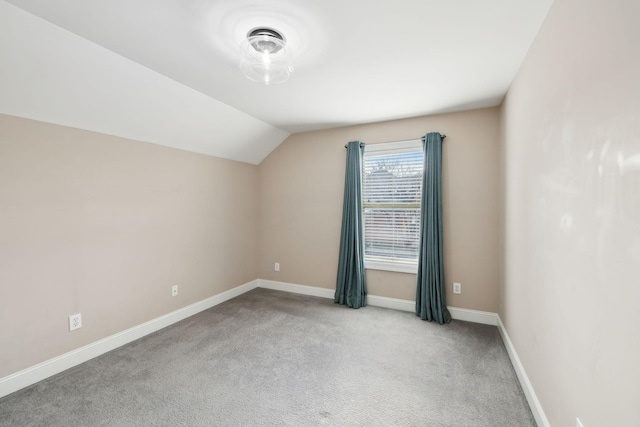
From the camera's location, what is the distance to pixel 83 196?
95.0 inches

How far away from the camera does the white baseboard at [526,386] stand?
163 centimetres

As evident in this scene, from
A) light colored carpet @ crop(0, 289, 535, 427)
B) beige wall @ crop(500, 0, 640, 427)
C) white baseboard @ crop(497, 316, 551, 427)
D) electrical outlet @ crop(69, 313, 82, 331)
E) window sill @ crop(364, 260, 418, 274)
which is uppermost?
beige wall @ crop(500, 0, 640, 427)

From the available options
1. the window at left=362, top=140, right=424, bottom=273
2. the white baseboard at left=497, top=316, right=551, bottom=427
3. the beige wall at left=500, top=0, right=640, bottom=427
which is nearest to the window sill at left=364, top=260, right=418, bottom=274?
the window at left=362, top=140, right=424, bottom=273

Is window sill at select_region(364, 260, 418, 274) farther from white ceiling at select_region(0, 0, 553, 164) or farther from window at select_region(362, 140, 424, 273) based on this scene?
white ceiling at select_region(0, 0, 553, 164)

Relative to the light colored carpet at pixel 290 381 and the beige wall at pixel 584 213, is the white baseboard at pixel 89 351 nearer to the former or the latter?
the light colored carpet at pixel 290 381

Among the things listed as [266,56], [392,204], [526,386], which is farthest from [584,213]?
[392,204]

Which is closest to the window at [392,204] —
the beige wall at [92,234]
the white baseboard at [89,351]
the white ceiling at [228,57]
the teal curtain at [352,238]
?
the teal curtain at [352,238]

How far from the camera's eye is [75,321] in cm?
235

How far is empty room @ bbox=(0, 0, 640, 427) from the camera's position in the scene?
48.1 inches

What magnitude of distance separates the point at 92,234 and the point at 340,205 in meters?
2.76

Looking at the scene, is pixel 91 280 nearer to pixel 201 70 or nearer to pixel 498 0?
pixel 201 70

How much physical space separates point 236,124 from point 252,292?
8.16ft

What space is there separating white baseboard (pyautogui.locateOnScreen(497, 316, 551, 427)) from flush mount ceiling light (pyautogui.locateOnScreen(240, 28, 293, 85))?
2697 millimetres

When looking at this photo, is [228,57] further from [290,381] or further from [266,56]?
[290,381]
